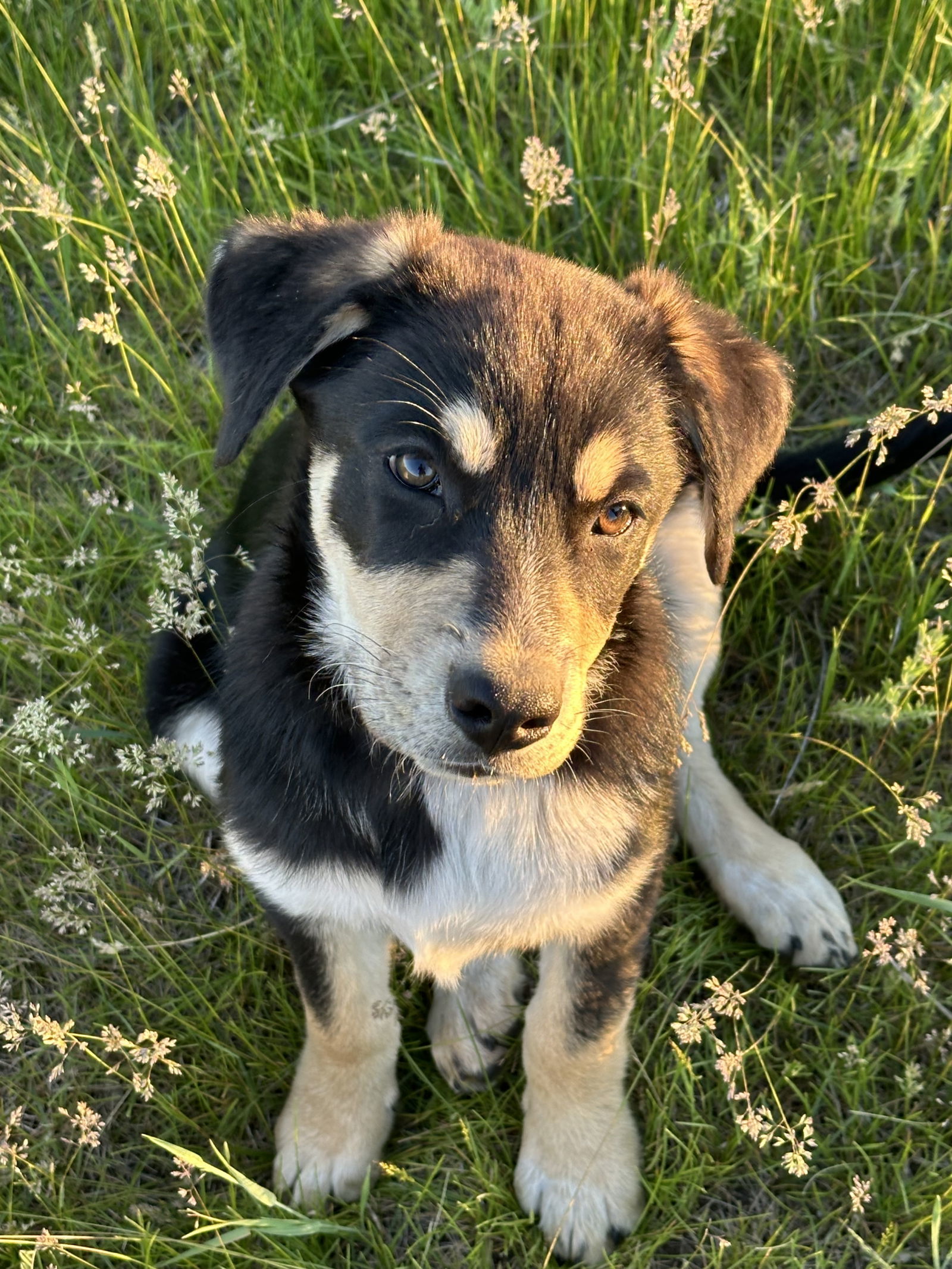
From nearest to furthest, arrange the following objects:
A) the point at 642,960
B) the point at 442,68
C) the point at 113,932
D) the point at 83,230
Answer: the point at 642,960
the point at 113,932
the point at 442,68
the point at 83,230

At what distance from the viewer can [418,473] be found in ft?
6.84

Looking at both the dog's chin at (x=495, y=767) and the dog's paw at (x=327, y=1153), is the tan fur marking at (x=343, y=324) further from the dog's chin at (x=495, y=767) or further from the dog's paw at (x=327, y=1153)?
the dog's paw at (x=327, y=1153)

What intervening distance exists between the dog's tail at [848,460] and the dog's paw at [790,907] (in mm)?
942

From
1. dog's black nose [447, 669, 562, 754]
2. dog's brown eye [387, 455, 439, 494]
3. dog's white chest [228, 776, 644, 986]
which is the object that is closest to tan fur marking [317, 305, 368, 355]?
dog's brown eye [387, 455, 439, 494]

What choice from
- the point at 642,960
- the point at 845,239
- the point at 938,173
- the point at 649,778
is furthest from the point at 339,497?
the point at 938,173

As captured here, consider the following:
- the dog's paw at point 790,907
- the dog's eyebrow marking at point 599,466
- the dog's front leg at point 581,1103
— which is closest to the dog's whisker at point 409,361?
the dog's eyebrow marking at point 599,466

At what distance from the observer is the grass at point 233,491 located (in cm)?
273

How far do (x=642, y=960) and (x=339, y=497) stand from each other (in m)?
1.23

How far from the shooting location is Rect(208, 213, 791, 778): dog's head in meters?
1.97

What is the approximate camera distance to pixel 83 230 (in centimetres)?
380

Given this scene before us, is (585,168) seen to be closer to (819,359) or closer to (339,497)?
(819,359)

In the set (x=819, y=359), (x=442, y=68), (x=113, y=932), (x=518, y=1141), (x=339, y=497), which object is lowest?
(x=518, y=1141)

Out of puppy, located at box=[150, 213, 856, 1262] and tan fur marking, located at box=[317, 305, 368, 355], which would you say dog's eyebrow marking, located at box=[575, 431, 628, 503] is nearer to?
puppy, located at box=[150, 213, 856, 1262]

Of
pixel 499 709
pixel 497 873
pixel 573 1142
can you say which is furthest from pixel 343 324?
pixel 573 1142
